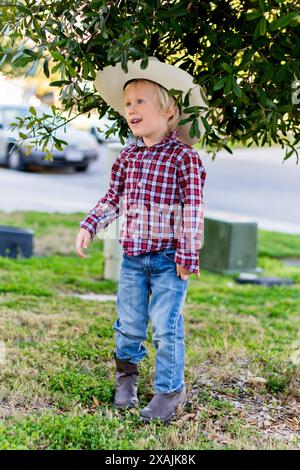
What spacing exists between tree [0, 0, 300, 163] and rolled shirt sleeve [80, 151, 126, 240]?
40cm

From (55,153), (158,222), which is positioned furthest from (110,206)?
(55,153)

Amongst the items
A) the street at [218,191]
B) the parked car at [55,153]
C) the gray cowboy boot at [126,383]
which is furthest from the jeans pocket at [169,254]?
the parked car at [55,153]

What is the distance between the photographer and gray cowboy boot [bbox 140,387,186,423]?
3504 millimetres

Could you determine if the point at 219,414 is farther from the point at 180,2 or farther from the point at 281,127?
the point at 180,2

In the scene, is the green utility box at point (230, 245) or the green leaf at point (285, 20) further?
the green utility box at point (230, 245)

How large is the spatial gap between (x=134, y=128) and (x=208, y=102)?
36 centimetres

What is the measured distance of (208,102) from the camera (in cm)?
351

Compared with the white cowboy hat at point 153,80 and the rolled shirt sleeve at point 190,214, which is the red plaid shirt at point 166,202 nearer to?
the rolled shirt sleeve at point 190,214

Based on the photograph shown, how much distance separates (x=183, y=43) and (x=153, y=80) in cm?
41

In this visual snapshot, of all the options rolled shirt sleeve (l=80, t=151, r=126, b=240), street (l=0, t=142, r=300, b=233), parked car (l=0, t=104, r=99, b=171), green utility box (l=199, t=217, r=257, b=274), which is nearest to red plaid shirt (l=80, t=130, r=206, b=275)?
rolled shirt sleeve (l=80, t=151, r=126, b=240)

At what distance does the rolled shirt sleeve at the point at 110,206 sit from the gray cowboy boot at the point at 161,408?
2.63 ft

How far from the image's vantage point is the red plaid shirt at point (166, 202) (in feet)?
10.9

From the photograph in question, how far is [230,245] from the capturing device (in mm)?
7789

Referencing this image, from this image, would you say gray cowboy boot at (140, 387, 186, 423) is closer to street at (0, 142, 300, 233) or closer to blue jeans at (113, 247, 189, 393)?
blue jeans at (113, 247, 189, 393)
